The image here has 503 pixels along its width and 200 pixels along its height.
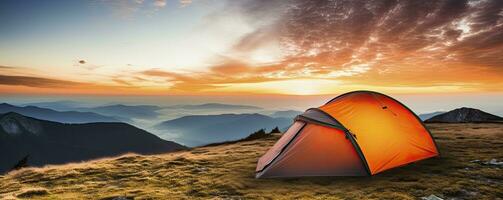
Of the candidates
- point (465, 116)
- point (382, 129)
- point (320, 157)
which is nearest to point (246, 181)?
point (320, 157)

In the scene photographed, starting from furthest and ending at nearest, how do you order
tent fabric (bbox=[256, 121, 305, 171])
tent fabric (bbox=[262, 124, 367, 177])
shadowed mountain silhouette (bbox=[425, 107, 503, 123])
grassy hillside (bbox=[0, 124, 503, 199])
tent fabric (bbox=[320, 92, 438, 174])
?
1. shadowed mountain silhouette (bbox=[425, 107, 503, 123])
2. tent fabric (bbox=[256, 121, 305, 171])
3. tent fabric (bbox=[320, 92, 438, 174])
4. tent fabric (bbox=[262, 124, 367, 177])
5. grassy hillside (bbox=[0, 124, 503, 199])

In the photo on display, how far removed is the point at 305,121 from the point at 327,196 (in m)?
4.53

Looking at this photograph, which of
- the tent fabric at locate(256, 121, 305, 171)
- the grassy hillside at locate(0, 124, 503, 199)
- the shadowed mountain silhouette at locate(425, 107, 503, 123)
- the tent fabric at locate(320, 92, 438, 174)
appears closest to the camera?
the grassy hillside at locate(0, 124, 503, 199)

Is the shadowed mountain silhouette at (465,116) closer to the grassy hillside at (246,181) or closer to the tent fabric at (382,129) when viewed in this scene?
the grassy hillside at (246,181)

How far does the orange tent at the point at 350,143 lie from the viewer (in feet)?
40.5

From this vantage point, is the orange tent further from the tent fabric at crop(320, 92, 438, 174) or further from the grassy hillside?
the grassy hillside

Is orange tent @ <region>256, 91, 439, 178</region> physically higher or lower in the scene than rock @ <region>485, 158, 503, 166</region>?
higher

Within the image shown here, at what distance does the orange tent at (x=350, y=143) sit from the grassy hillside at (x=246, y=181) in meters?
0.49

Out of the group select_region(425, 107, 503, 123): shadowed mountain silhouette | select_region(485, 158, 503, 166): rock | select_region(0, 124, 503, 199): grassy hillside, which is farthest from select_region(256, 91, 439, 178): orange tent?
select_region(425, 107, 503, 123): shadowed mountain silhouette

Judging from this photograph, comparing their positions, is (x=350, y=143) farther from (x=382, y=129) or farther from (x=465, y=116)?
(x=465, y=116)

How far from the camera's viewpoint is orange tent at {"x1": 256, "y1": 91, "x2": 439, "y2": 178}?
12.3 m

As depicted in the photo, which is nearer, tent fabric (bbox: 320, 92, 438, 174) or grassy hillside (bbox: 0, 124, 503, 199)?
grassy hillside (bbox: 0, 124, 503, 199)

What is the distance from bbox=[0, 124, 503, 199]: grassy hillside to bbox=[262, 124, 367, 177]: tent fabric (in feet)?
1.45

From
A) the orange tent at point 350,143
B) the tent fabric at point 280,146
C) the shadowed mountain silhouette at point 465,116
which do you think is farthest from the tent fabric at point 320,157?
the shadowed mountain silhouette at point 465,116
